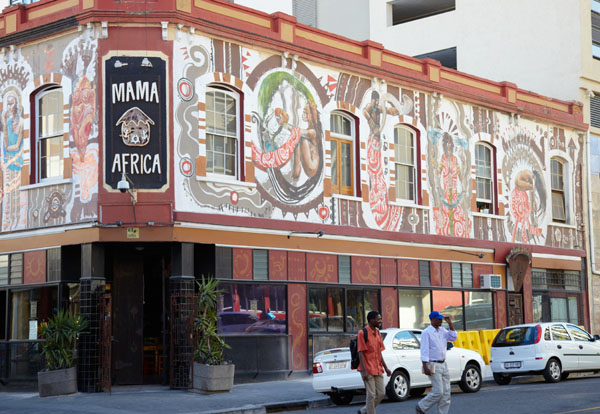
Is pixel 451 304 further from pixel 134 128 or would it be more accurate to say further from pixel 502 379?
pixel 134 128

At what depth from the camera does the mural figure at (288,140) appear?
22.4 m

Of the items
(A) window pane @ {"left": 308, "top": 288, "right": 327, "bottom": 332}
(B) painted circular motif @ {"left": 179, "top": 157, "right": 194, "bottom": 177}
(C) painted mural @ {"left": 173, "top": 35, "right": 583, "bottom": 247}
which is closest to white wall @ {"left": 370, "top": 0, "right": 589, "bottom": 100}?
(C) painted mural @ {"left": 173, "top": 35, "right": 583, "bottom": 247}

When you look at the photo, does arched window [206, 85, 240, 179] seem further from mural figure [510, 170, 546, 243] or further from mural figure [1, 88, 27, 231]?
mural figure [510, 170, 546, 243]

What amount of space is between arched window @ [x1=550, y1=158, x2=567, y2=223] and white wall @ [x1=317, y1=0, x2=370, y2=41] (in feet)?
38.2

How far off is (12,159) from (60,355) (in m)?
5.50

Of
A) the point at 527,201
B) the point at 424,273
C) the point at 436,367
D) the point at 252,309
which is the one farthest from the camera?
the point at 527,201

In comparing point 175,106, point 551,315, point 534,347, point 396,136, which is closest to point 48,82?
point 175,106

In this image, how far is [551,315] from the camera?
30578mm

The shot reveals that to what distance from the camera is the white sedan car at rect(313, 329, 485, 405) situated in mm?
17734

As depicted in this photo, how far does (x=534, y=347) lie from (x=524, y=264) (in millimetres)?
7787

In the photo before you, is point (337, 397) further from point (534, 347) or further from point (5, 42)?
point (5, 42)

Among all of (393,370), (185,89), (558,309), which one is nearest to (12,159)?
(185,89)

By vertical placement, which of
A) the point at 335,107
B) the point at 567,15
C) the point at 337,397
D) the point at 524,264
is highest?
the point at 567,15

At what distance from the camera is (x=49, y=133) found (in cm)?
2169
